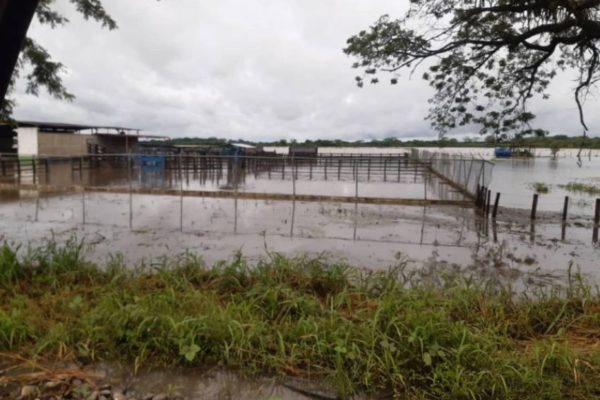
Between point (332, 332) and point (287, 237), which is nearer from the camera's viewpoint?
point (332, 332)

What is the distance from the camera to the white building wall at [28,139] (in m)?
26.8

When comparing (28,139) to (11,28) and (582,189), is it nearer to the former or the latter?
(11,28)

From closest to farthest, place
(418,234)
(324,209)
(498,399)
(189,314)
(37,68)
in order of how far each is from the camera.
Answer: (498,399) < (189,314) < (37,68) < (418,234) < (324,209)

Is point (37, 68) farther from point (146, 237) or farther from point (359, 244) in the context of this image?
point (359, 244)

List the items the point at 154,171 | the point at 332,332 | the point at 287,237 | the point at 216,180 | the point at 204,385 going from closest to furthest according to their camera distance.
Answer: the point at 204,385 < the point at 332,332 < the point at 287,237 < the point at 216,180 < the point at 154,171

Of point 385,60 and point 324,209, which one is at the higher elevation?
point 385,60

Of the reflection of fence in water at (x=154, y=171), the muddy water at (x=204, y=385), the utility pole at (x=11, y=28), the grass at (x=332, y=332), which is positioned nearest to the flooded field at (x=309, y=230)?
the grass at (x=332, y=332)

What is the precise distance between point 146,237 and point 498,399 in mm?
7686

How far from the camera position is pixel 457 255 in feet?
25.8

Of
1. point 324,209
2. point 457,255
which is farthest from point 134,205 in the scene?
point 457,255

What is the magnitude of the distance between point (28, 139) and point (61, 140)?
261 centimetres

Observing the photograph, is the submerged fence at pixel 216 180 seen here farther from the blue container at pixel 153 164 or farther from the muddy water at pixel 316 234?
the muddy water at pixel 316 234

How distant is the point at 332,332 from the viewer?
3473 millimetres

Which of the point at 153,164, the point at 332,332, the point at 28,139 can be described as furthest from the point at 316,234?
the point at 28,139
